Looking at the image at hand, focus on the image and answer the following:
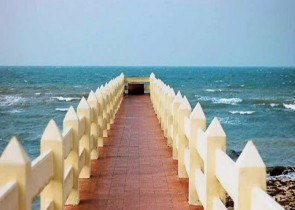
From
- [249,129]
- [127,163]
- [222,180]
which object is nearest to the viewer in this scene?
[222,180]

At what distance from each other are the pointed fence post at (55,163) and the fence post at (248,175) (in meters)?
2.13

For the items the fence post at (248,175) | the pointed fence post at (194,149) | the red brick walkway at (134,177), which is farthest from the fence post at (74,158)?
the fence post at (248,175)

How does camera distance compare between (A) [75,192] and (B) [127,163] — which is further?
(B) [127,163]

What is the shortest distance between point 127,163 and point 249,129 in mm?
30100

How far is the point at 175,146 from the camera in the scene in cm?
943

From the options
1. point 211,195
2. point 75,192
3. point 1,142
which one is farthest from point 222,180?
point 1,142

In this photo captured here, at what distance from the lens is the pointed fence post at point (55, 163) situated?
16.6 feet

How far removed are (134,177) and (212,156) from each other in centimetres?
304

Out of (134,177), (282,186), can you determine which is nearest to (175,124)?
(134,177)

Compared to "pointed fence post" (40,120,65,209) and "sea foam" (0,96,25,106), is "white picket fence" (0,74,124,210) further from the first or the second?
"sea foam" (0,96,25,106)

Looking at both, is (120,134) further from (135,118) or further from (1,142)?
(1,142)

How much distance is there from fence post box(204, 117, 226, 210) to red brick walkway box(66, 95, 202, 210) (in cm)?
122

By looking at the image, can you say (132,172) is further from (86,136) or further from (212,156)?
(212,156)

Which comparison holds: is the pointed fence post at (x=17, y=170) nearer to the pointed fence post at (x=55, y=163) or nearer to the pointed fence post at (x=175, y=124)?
the pointed fence post at (x=55, y=163)
